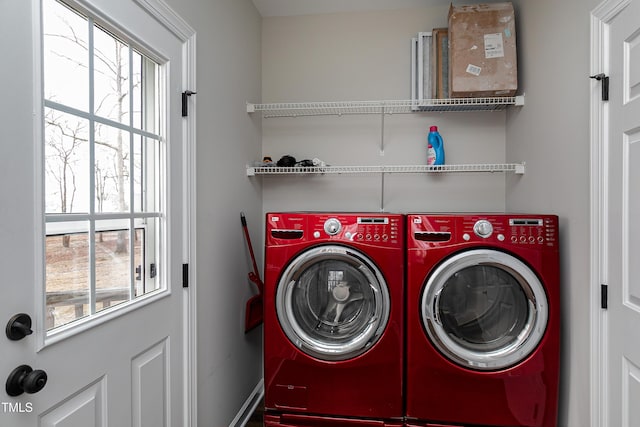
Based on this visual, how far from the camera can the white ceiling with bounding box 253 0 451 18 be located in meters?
2.40

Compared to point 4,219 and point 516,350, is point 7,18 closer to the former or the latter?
point 4,219

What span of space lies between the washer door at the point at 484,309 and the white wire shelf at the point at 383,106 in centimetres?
101

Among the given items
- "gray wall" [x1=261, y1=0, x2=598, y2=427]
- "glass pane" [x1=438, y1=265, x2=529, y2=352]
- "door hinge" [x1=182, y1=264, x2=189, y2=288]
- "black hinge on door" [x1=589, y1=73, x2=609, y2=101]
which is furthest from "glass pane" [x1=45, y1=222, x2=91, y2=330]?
"black hinge on door" [x1=589, y1=73, x2=609, y2=101]

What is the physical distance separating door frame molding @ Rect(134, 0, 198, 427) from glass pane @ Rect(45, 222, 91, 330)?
1.69 ft

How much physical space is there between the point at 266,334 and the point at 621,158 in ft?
5.65

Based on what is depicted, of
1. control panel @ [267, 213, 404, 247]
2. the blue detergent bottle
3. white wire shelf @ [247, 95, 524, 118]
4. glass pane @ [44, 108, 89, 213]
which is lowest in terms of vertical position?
control panel @ [267, 213, 404, 247]

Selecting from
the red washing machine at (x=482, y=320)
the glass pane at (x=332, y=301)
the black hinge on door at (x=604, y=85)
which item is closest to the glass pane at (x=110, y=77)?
the glass pane at (x=332, y=301)

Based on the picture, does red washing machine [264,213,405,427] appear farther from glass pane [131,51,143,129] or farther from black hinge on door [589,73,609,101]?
black hinge on door [589,73,609,101]

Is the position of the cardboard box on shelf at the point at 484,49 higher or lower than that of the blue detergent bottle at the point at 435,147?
higher

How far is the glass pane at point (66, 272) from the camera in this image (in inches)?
36.8

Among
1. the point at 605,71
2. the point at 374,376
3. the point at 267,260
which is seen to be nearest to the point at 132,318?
the point at 267,260

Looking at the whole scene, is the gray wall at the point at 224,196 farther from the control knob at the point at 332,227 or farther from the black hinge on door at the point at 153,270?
the control knob at the point at 332,227

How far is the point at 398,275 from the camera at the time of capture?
1724mm

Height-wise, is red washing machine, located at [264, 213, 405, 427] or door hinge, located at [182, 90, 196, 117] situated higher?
door hinge, located at [182, 90, 196, 117]
